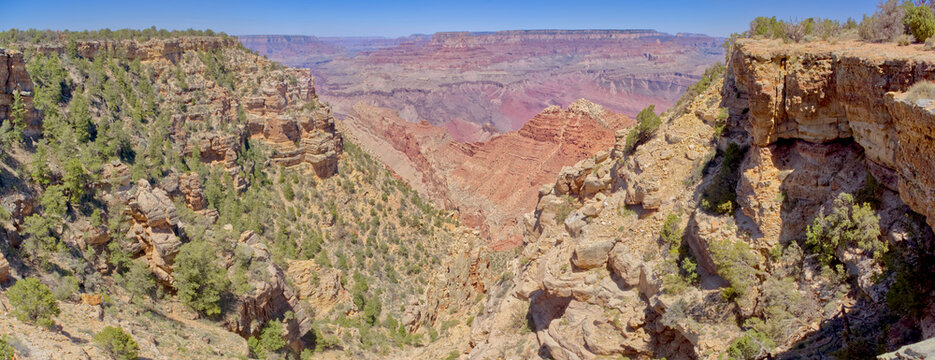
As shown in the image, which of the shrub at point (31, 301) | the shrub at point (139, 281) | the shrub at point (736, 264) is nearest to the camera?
the shrub at point (736, 264)

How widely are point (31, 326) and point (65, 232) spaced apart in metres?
7.57

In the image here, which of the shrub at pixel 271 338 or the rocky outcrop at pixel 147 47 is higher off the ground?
the rocky outcrop at pixel 147 47

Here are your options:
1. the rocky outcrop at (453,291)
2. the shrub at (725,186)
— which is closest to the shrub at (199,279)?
the rocky outcrop at (453,291)

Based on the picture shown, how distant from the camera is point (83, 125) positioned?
103 ft

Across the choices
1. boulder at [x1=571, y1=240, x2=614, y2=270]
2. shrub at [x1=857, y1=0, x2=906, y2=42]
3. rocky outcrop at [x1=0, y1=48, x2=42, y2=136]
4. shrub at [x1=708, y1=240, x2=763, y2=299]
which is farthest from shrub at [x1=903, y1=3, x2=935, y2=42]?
rocky outcrop at [x1=0, y1=48, x2=42, y2=136]

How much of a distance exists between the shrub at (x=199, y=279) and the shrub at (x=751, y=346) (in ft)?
65.8

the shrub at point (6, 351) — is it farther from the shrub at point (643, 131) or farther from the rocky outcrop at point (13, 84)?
the shrub at point (643, 131)

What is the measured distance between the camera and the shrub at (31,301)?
47.0 feet

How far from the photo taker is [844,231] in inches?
438

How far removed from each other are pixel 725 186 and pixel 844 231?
4455mm

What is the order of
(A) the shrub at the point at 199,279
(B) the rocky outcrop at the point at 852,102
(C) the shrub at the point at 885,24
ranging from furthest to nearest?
(A) the shrub at the point at 199,279, (C) the shrub at the point at 885,24, (B) the rocky outcrop at the point at 852,102

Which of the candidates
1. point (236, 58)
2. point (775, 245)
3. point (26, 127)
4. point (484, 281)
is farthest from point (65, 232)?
point (236, 58)

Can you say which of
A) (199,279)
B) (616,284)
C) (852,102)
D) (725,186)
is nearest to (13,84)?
(199,279)

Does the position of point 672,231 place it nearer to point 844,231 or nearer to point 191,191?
point 844,231
